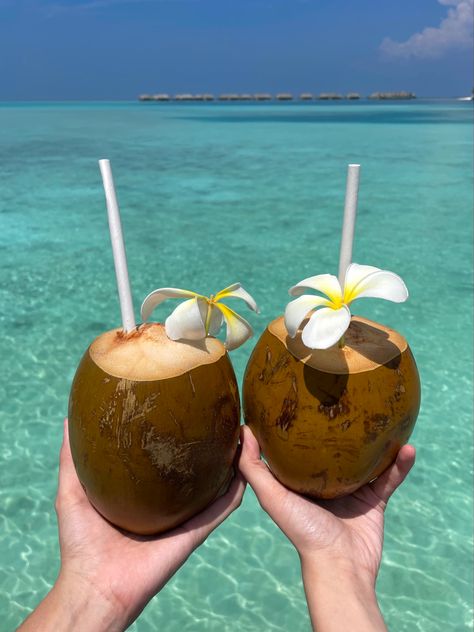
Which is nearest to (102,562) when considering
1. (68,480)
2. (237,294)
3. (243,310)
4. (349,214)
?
(68,480)

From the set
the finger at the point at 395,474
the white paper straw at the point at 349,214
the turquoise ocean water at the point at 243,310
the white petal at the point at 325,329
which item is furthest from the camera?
the turquoise ocean water at the point at 243,310

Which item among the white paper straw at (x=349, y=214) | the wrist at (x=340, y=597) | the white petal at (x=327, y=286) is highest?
the white paper straw at (x=349, y=214)

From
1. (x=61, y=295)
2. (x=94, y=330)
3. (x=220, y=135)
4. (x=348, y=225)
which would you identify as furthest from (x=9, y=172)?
(x=348, y=225)

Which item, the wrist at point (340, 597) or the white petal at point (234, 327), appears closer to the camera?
the wrist at point (340, 597)

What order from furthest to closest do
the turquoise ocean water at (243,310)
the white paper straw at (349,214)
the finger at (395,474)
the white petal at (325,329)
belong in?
the turquoise ocean water at (243,310), the finger at (395,474), the white paper straw at (349,214), the white petal at (325,329)

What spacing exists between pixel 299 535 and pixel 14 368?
3516 mm

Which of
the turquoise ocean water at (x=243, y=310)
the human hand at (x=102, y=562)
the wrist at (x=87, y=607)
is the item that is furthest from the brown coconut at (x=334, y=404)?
the turquoise ocean water at (x=243, y=310)

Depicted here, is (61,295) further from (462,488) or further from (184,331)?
(184,331)

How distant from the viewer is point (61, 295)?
5.81m

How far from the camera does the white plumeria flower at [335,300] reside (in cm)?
134

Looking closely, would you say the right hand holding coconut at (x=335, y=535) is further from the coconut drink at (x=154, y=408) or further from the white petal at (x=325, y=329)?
the white petal at (x=325, y=329)

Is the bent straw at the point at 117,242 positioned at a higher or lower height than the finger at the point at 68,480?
higher

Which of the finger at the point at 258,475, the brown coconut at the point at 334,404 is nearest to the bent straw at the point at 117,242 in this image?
the brown coconut at the point at 334,404

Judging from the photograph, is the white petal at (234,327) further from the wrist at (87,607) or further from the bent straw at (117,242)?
the wrist at (87,607)
